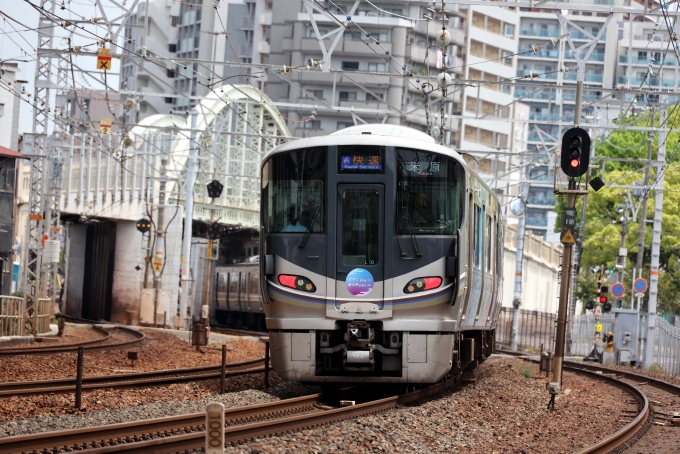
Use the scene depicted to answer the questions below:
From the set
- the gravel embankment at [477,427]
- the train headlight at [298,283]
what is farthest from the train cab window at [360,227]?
the gravel embankment at [477,427]

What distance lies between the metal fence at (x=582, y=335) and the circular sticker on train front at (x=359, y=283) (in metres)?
13.7

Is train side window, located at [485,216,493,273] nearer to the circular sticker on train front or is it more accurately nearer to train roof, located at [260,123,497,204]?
train roof, located at [260,123,497,204]

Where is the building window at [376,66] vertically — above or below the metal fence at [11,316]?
above

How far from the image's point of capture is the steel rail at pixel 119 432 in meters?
7.96

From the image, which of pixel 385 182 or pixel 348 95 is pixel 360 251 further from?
pixel 348 95

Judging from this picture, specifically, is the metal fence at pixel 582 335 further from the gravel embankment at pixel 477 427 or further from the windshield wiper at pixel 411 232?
the windshield wiper at pixel 411 232

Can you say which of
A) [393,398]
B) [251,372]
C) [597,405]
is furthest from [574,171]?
[251,372]

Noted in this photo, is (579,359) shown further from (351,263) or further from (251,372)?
(351,263)

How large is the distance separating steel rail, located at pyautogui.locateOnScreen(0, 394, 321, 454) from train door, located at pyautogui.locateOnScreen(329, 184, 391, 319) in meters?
1.47

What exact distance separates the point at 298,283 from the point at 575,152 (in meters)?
4.84

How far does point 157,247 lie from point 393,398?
2322 centimetres

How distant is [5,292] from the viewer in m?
30.2

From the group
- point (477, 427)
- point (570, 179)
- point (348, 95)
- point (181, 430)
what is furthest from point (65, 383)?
point (348, 95)

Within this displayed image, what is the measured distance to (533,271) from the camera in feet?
177
